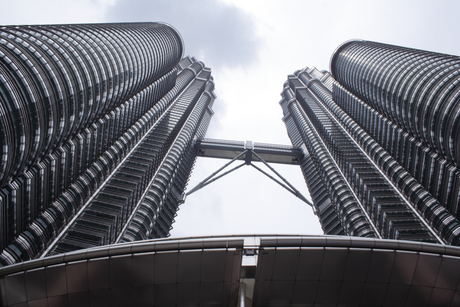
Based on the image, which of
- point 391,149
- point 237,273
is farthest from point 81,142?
point 391,149

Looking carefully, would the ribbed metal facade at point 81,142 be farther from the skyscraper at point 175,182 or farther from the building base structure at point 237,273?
the building base structure at point 237,273

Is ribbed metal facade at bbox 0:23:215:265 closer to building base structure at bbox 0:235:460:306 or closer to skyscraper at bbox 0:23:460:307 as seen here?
skyscraper at bbox 0:23:460:307

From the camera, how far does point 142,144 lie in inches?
4129

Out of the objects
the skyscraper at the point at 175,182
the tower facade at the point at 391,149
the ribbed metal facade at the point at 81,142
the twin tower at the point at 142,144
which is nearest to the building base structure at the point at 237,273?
the skyscraper at the point at 175,182

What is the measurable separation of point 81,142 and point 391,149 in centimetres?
7486

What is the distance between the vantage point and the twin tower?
4572 centimetres

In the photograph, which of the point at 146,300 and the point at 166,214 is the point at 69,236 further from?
the point at 146,300

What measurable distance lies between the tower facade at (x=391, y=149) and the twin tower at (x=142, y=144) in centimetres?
35

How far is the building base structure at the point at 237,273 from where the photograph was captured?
19812mm

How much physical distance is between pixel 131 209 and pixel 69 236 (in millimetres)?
16704

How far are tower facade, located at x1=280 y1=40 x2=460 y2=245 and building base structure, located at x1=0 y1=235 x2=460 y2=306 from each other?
46.5 meters

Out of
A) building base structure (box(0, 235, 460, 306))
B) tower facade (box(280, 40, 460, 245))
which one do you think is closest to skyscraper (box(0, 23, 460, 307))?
building base structure (box(0, 235, 460, 306))

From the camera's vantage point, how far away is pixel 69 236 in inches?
2534

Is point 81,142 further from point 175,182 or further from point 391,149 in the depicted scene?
point 391,149
